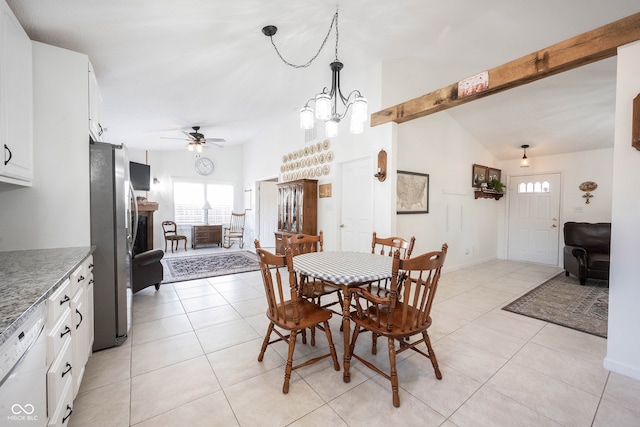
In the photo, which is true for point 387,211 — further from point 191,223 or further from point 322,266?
point 191,223

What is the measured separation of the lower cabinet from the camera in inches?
44.7

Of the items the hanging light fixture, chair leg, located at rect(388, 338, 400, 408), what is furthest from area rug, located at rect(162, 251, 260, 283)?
the hanging light fixture

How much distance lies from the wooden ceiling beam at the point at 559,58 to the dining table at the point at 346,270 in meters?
2.02

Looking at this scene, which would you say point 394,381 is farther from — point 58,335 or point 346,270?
point 58,335

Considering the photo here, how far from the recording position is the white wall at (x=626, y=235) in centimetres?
187

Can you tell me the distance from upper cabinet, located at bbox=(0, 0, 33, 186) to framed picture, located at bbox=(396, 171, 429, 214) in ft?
12.4

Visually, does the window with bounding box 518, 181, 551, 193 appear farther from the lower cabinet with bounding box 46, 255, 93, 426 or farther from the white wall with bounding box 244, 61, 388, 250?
the lower cabinet with bounding box 46, 255, 93, 426

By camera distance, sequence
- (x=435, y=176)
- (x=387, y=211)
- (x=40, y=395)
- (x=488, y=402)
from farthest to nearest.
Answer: (x=435, y=176)
(x=387, y=211)
(x=488, y=402)
(x=40, y=395)

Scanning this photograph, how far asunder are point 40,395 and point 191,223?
283 inches

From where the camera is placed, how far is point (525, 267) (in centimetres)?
523

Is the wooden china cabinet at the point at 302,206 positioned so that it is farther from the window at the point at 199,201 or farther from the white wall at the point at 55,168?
the window at the point at 199,201

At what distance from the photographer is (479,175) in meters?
5.38

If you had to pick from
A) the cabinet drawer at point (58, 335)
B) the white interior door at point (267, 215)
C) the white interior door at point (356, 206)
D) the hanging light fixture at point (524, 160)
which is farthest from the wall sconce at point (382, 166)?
the white interior door at point (267, 215)

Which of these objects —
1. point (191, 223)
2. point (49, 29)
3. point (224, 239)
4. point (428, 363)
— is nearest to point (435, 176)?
point (428, 363)
